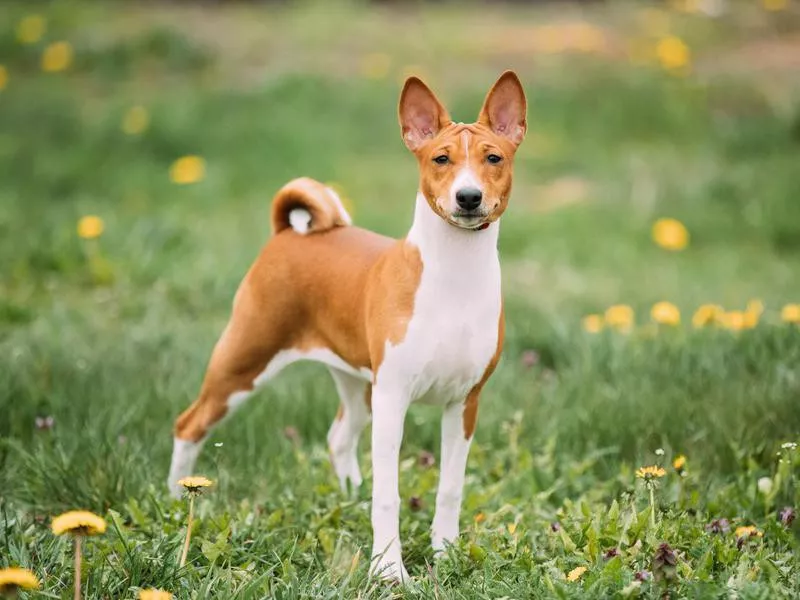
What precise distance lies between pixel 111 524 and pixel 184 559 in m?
0.60

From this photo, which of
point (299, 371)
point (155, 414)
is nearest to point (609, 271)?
point (299, 371)

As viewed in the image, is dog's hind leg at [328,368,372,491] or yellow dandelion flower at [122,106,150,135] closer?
dog's hind leg at [328,368,372,491]

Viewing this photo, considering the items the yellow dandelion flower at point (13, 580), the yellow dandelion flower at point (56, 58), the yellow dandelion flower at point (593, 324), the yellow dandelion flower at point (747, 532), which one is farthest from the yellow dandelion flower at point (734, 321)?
the yellow dandelion flower at point (56, 58)

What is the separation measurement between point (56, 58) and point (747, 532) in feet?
26.9

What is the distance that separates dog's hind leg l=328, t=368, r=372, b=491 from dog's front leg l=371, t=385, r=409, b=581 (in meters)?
0.67

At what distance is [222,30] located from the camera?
36.4 feet

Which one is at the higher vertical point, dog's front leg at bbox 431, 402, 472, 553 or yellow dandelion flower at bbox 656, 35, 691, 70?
yellow dandelion flower at bbox 656, 35, 691, 70

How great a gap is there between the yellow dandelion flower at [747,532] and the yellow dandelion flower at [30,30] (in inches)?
339

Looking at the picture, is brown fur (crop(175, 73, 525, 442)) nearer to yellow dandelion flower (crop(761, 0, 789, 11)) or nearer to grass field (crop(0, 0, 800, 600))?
grass field (crop(0, 0, 800, 600))

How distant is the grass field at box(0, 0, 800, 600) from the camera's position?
11.0ft

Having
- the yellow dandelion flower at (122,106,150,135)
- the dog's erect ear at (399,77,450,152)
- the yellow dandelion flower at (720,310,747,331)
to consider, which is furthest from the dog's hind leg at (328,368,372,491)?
the yellow dandelion flower at (122,106,150,135)

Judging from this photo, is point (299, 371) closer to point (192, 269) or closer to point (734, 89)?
point (192, 269)

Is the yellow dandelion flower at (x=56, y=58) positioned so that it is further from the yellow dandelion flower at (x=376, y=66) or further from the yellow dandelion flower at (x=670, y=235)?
the yellow dandelion flower at (x=670, y=235)

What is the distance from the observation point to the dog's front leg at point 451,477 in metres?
3.53
